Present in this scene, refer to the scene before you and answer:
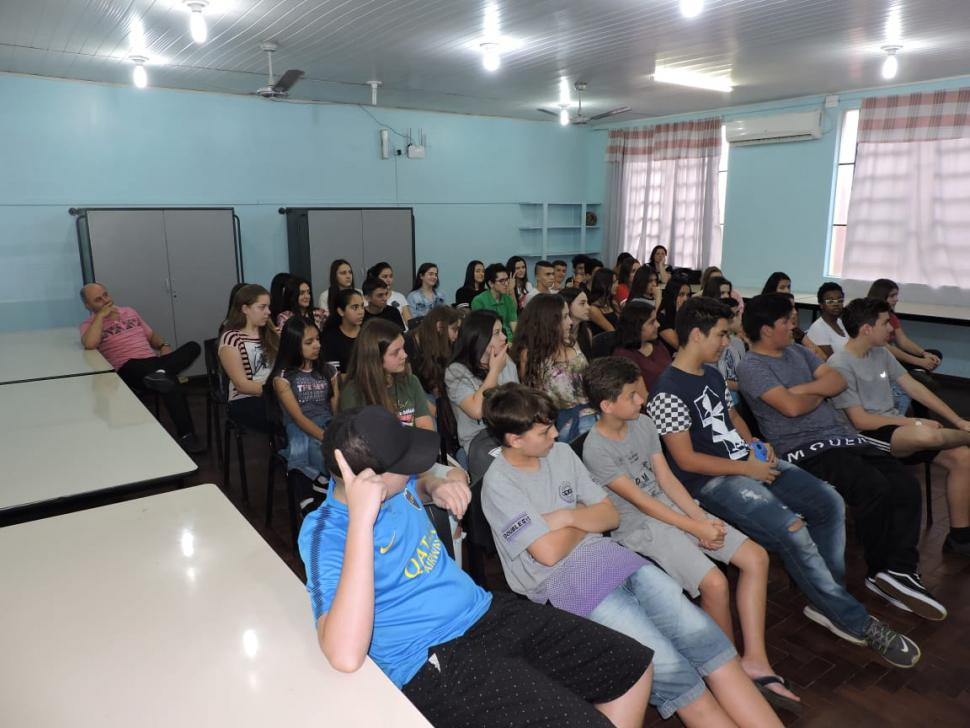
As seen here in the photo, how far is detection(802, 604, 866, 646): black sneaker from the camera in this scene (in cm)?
255

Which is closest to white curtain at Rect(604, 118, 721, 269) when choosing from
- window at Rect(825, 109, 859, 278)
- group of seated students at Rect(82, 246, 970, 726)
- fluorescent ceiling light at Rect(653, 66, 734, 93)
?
window at Rect(825, 109, 859, 278)

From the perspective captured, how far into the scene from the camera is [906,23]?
4.37 m

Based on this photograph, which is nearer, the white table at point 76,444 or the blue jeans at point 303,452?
the white table at point 76,444

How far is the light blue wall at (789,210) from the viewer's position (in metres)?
6.75

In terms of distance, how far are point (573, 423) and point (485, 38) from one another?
297cm

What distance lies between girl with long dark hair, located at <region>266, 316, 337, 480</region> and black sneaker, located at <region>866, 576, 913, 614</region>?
2.46 meters

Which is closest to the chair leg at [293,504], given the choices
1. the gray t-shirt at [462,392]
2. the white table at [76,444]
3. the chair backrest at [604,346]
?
the white table at [76,444]

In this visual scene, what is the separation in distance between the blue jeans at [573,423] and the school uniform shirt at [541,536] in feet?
3.03

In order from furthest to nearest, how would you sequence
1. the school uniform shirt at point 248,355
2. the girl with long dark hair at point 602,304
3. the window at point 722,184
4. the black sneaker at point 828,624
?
the window at point 722,184 → the girl with long dark hair at point 602,304 → the school uniform shirt at point 248,355 → the black sneaker at point 828,624

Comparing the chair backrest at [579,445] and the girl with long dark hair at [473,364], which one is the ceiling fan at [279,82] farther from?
the chair backrest at [579,445]

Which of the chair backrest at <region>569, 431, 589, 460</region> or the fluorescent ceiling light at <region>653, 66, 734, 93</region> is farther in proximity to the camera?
the fluorescent ceiling light at <region>653, 66, 734, 93</region>

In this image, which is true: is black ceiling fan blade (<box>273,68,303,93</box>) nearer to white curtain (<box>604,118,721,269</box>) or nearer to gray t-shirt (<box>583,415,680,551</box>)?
gray t-shirt (<box>583,415,680,551</box>)

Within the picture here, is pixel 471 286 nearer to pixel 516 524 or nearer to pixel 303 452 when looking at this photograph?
pixel 303 452

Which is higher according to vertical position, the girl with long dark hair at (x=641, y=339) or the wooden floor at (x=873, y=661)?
the girl with long dark hair at (x=641, y=339)
